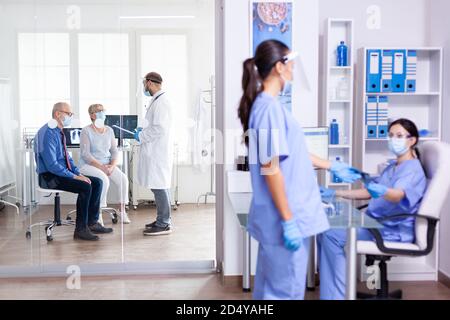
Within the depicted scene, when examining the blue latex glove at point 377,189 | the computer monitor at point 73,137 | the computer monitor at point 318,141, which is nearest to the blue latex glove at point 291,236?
the blue latex glove at point 377,189

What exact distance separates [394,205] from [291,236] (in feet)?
3.40

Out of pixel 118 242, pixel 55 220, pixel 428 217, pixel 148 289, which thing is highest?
pixel 428 217

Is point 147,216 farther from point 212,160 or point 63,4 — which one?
point 63,4

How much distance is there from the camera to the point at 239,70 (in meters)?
3.88

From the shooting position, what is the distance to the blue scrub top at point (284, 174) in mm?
2574

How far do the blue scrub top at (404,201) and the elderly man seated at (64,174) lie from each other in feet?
6.37

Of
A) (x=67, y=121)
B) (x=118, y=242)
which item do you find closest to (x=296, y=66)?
(x=67, y=121)

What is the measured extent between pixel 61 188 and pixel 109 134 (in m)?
0.51

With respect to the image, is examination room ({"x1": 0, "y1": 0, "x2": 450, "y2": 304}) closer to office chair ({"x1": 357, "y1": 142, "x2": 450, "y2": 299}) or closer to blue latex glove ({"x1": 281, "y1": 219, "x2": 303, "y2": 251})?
office chair ({"x1": 357, "y1": 142, "x2": 450, "y2": 299})

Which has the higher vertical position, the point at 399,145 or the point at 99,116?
the point at 99,116

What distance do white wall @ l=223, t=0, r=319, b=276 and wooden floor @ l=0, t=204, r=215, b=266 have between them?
0.39m

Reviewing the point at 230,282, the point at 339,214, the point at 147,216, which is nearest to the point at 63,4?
the point at 147,216

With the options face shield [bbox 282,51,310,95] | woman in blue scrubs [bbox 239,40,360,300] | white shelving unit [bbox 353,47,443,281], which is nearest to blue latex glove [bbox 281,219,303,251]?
woman in blue scrubs [bbox 239,40,360,300]

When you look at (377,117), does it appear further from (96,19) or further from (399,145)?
(96,19)
